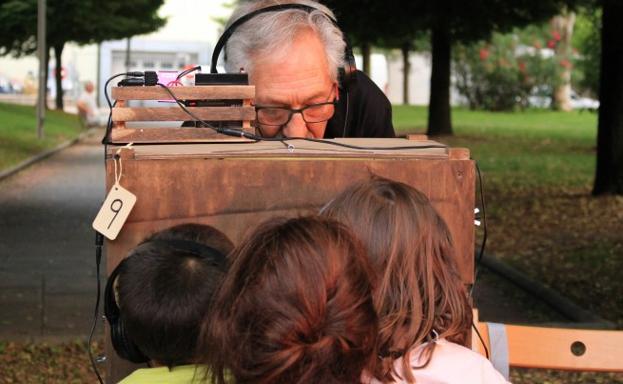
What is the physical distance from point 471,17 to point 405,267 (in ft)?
70.6

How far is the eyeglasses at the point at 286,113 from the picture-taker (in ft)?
10.5

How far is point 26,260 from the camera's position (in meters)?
9.95

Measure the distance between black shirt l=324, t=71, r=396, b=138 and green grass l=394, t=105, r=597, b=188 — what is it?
43.3 feet

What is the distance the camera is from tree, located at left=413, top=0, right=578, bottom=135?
2222 cm

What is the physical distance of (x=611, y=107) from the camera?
14516mm

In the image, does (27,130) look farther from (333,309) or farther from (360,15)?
(333,309)

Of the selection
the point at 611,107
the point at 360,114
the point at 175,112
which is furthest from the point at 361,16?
the point at 175,112

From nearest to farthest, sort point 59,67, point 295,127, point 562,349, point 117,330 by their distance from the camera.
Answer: point 117,330
point 562,349
point 295,127
point 59,67

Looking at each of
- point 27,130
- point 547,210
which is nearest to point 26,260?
point 547,210

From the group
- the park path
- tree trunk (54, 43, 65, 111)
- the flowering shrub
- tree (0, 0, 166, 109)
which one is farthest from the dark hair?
the flowering shrub

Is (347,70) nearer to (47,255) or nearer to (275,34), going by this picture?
(275,34)

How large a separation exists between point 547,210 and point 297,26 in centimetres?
1075

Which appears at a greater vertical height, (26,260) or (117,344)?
(117,344)

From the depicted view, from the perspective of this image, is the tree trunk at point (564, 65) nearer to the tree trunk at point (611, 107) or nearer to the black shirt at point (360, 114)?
the tree trunk at point (611, 107)
